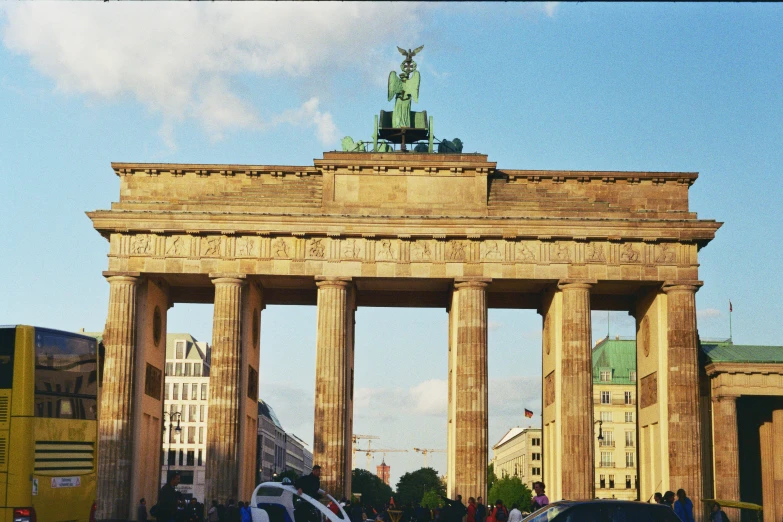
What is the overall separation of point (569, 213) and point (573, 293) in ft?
12.6

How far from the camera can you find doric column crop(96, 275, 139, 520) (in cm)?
4566

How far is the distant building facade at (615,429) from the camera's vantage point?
11238 cm

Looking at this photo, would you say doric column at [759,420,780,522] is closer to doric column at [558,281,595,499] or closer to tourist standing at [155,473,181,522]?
doric column at [558,281,595,499]

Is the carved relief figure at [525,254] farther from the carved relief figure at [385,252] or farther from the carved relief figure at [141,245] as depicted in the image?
the carved relief figure at [141,245]

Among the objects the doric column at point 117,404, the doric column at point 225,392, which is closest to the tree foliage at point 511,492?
the doric column at point 225,392

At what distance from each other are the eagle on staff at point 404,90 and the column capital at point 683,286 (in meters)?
14.9

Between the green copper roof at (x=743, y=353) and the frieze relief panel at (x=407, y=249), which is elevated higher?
the frieze relief panel at (x=407, y=249)

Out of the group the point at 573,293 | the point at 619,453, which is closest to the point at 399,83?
the point at 573,293

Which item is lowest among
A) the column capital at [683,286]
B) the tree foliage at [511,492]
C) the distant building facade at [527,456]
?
the tree foliage at [511,492]

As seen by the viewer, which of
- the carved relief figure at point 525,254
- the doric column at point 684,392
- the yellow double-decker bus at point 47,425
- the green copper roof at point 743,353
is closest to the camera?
the yellow double-decker bus at point 47,425

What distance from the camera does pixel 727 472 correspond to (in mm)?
49969

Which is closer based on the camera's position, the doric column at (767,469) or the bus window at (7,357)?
the bus window at (7,357)

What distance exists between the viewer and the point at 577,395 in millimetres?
47125

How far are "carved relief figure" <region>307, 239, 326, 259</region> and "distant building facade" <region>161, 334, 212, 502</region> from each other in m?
83.9
